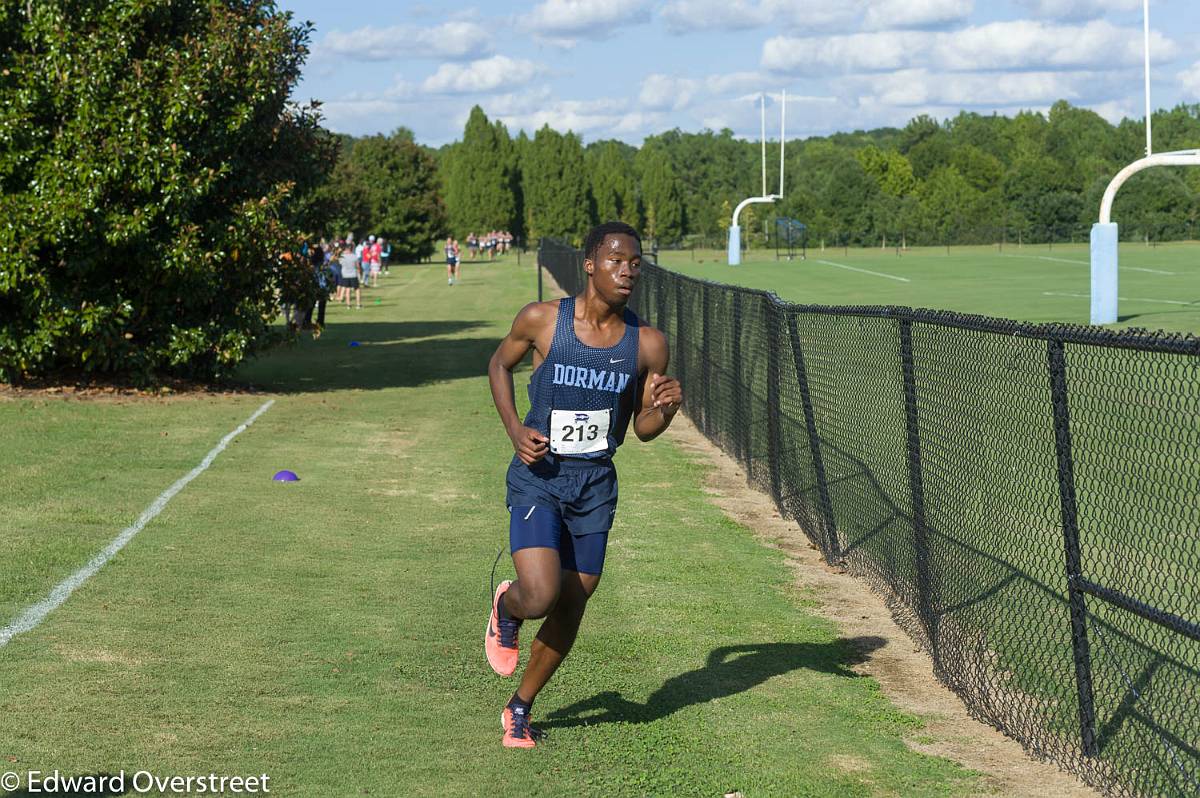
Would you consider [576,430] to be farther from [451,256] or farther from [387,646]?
[451,256]

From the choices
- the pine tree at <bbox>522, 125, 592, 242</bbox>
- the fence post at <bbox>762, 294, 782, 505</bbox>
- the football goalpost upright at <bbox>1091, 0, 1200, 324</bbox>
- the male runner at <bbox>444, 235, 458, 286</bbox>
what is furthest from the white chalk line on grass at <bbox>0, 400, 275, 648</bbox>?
the pine tree at <bbox>522, 125, 592, 242</bbox>

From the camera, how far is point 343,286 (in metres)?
42.2

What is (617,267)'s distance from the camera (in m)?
6.02

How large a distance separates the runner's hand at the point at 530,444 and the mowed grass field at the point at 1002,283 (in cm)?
2229

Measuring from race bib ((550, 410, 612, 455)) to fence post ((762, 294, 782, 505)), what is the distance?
605 centimetres

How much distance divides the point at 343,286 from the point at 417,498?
30334mm

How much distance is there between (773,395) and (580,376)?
20.9 feet

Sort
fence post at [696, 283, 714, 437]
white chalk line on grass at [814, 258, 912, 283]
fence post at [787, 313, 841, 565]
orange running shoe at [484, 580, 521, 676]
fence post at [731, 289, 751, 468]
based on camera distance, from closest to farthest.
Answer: orange running shoe at [484, 580, 521, 676], fence post at [787, 313, 841, 565], fence post at [731, 289, 751, 468], fence post at [696, 283, 714, 437], white chalk line on grass at [814, 258, 912, 283]

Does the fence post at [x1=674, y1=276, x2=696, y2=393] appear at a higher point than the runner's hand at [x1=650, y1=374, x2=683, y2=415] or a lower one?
lower

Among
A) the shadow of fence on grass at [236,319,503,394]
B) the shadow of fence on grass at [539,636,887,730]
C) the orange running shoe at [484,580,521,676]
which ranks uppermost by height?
the orange running shoe at [484,580,521,676]

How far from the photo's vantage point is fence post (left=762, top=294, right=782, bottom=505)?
1218 cm

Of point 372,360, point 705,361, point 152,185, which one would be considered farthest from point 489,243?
point 705,361

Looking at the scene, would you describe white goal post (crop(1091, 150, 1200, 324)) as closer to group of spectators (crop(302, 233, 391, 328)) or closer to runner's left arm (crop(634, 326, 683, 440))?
group of spectators (crop(302, 233, 391, 328))

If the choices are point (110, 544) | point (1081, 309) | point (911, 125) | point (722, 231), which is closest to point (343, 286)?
point (1081, 309)
